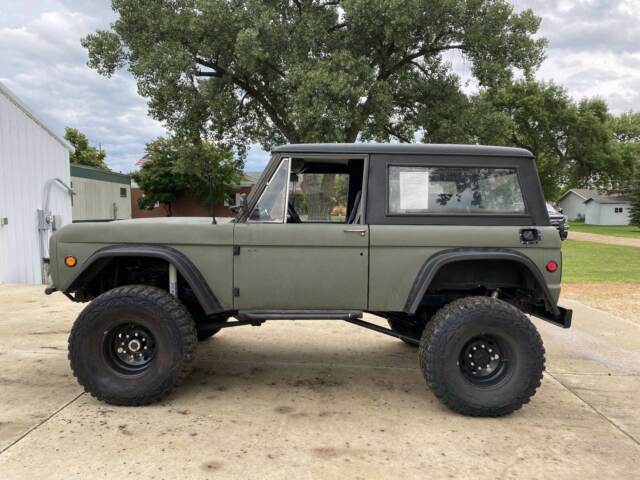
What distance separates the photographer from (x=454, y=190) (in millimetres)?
3863

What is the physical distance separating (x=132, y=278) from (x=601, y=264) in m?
13.0

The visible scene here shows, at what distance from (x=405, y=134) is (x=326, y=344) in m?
13.5

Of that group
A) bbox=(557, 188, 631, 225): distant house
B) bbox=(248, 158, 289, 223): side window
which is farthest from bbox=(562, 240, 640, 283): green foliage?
bbox=(557, 188, 631, 225): distant house

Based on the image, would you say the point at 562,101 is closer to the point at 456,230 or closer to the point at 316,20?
the point at 316,20

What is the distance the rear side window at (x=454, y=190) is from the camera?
3.83 m

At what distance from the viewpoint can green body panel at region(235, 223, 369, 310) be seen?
3.72 m

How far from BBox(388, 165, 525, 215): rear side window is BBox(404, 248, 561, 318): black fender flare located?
13.7 inches

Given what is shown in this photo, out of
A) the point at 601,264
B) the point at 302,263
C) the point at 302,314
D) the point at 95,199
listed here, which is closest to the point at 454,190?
the point at 302,263

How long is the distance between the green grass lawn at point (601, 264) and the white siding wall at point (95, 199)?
15.1 m

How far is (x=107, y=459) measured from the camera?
9.59 ft

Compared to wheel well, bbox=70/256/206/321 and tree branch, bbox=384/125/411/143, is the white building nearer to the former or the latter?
wheel well, bbox=70/256/206/321

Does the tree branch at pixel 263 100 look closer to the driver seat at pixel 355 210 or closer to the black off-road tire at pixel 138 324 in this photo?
the driver seat at pixel 355 210

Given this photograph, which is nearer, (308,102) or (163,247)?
(163,247)

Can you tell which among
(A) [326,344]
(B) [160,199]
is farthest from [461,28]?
(B) [160,199]
